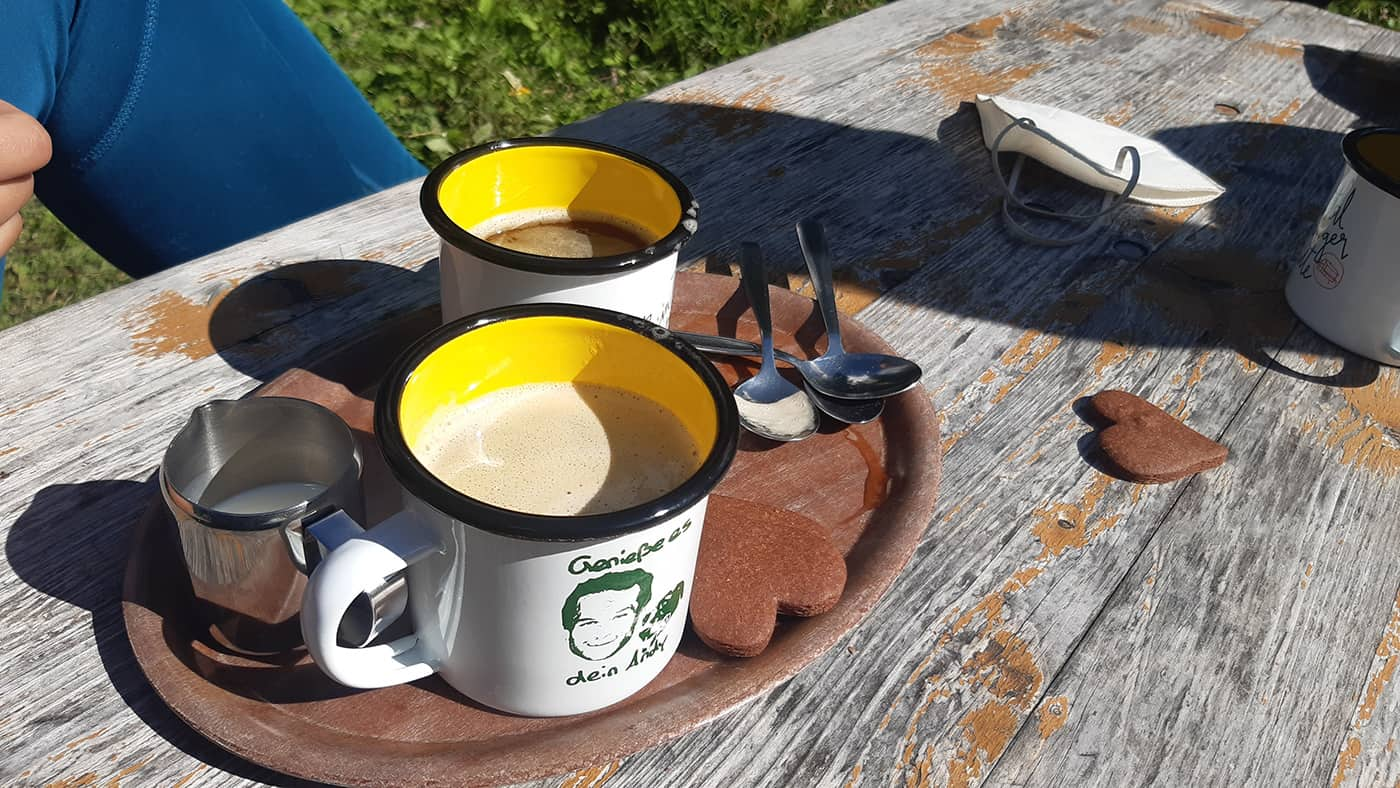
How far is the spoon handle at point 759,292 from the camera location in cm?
98

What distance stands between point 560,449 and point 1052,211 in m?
0.85

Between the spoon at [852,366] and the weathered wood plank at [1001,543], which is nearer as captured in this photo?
the weathered wood plank at [1001,543]

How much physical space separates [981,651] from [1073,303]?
1.78 feet

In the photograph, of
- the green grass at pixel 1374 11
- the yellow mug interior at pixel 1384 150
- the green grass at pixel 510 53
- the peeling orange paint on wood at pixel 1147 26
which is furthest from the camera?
the green grass at pixel 1374 11

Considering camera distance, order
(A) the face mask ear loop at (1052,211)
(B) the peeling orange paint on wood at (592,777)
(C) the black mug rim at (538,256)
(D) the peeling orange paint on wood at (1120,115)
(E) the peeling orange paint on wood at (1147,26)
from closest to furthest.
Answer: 1. (B) the peeling orange paint on wood at (592,777)
2. (C) the black mug rim at (538,256)
3. (A) the face mask ear loop at (1052,211)
4. (D) the peeling orange paint on wood at (1120,115)
5. (E) the peeling orange paint on wood at (1147,26)

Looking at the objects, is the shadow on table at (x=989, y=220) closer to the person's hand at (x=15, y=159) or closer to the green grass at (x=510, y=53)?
the person's hand at (x=15, y=159)

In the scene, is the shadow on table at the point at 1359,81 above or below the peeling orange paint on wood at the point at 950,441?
below

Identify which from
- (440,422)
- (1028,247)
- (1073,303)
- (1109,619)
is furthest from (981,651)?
(1028,247)

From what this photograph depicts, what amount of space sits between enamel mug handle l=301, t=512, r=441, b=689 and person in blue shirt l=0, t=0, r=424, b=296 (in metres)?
0.91

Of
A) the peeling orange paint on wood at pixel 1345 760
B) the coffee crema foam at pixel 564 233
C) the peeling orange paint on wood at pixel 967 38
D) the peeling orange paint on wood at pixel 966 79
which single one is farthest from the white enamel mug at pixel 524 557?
the peeling orange paint on wood at pixel 967 38

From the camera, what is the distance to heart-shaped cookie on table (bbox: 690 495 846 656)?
71 centimetres

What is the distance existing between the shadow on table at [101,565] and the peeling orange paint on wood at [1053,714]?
485 mm

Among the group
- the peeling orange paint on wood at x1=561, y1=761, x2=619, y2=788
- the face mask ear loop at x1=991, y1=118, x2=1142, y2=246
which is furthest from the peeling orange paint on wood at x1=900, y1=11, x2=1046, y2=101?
the peeling orange paint on wood at x1=561, y1=761, x2=619, y2=788

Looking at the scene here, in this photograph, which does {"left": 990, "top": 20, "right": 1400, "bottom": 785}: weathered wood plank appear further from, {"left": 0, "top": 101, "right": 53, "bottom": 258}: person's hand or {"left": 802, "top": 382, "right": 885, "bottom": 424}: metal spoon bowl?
{"left": 0, "top": 101, "right": 53, "bottom": 258}: person's hand
